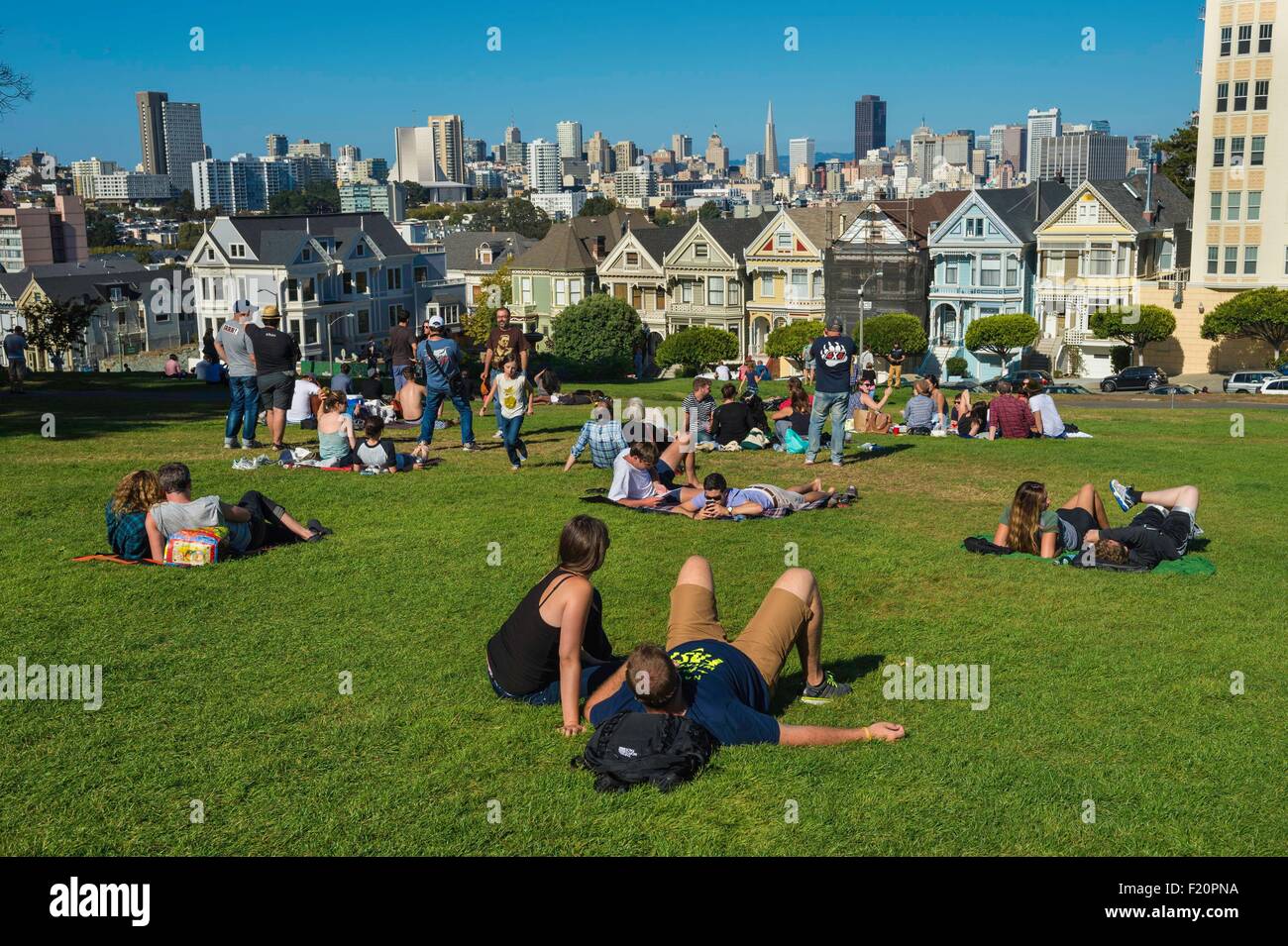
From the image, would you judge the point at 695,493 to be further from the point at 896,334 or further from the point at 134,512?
the point at 896,334

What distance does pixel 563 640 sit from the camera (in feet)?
28.3

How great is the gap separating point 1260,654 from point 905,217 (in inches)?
2662

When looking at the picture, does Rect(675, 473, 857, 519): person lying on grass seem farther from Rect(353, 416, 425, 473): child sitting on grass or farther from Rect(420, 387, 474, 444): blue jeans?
Rect(420, 387, 474, 444): blue jeans

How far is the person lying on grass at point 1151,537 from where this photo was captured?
40.9ft

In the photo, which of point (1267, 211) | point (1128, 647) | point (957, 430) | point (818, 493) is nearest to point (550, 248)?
point (1267, 211)

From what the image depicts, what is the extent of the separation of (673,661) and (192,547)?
6160mm

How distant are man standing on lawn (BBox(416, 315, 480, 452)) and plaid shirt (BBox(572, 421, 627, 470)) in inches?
84.6

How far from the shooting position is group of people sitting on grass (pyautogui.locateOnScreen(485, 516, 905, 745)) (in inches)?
320

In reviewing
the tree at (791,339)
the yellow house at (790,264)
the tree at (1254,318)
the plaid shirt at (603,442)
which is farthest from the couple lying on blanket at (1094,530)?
the yellow house at (790,264)

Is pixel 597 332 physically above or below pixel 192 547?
below

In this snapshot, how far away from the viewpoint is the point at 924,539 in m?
13.9

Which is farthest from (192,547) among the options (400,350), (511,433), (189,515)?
(400,350)

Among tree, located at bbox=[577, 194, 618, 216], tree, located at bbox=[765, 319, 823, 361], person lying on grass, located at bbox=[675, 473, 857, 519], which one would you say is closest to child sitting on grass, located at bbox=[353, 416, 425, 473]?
person lying on grass, located at bbox=[675, 473, 857, 519]
